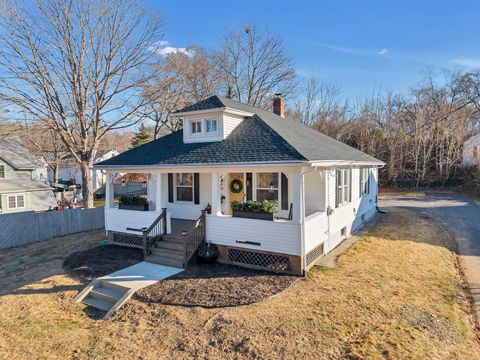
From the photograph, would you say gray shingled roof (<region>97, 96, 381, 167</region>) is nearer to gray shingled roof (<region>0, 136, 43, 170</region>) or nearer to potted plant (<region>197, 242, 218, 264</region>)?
potted plant (<region>197, 242, 218, 264</region>)

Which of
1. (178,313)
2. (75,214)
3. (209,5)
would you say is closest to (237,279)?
(178,313)

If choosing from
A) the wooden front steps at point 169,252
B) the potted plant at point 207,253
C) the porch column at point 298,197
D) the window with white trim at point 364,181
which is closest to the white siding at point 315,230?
the porch column at point 298,197

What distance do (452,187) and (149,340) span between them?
36034 millimetres

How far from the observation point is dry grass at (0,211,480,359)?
5.42 meters

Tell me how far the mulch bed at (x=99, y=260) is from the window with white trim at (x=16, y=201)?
17259 millimetres

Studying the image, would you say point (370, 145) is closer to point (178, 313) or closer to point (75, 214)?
point (75, 214)

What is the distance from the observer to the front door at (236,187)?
39.6 feet

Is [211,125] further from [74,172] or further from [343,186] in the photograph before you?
[74,172]

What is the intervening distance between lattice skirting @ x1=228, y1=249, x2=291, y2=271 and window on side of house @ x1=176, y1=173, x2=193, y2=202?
4.38 metres

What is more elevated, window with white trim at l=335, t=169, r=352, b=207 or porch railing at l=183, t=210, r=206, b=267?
window with white trim at l=335, t=169, r=352, b=207

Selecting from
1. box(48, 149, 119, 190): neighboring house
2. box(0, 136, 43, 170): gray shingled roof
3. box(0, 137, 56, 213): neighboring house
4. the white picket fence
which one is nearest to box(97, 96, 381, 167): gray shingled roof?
the white picket fence

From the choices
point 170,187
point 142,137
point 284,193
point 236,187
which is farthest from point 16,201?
point 284,193

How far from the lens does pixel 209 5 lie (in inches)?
661

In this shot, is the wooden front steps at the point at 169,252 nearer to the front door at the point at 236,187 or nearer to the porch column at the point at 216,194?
the porch column at the point at 216,194
